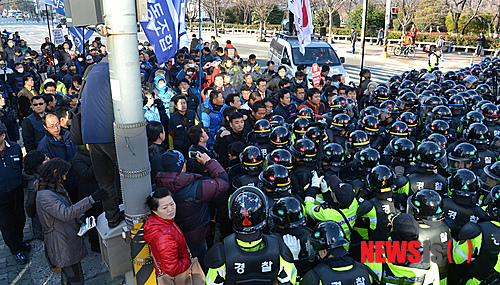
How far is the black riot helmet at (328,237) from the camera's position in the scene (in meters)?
3.03

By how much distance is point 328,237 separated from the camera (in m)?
3.06

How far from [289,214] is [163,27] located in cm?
234

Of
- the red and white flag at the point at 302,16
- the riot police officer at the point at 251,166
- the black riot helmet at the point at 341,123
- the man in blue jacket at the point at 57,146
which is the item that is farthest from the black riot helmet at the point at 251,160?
the red and white flag at the point at 302,16

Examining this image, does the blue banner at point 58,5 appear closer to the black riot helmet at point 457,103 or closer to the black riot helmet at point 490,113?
the black riot helmet at point 457,103

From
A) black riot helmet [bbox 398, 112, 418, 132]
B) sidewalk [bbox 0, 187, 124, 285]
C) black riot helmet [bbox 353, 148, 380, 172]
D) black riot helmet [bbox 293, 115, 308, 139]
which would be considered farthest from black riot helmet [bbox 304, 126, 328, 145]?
sidewalk [bbox 0, 187, 124, 285]

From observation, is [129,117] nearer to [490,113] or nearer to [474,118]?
[474,118]

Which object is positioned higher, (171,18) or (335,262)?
Result: (171,18)

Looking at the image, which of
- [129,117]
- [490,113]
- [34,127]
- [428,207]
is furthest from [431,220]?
[34,127]

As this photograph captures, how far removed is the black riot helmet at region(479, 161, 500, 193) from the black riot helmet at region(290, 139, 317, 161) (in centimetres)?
220

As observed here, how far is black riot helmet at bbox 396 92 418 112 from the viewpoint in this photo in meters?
8.13

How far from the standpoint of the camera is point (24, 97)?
30.8 feet

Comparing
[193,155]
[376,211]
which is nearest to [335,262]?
[376,211]

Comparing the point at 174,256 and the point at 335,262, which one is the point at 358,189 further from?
the point at 174,256

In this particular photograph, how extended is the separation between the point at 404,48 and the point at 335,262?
29.9 m
